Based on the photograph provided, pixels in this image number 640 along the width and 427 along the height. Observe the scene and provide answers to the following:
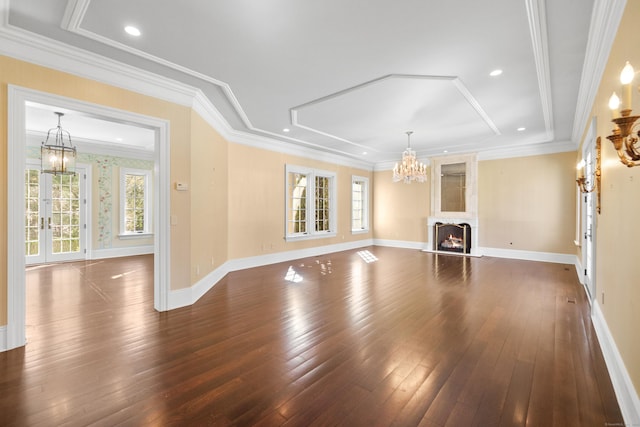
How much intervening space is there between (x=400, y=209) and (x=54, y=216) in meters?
9.49

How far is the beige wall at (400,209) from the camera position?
29.5 ft

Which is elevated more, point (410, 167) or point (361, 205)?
point (410, 167)

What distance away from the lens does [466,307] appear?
3758mm

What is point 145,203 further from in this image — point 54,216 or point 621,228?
point 621,228

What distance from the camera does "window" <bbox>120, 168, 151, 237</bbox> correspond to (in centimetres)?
775

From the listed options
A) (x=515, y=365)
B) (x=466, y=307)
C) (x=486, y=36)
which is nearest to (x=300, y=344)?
(x=515, y=365)

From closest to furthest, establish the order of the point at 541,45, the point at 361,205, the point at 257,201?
the point at 541,45 < the point at 257,201 < the point at 361,205

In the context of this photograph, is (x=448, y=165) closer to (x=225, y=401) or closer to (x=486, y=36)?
(x=486, y=36)

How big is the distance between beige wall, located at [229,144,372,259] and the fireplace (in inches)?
155

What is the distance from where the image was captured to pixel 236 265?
600 centimetres

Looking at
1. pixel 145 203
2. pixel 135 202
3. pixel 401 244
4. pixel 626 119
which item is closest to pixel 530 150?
pixel 401 244

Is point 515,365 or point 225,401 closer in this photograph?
point 225,401

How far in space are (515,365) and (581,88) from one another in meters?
3.69

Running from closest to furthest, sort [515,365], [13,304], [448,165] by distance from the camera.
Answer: [515,365], [13,304], [448,165]
